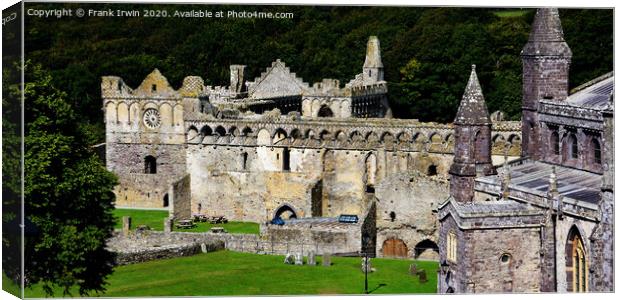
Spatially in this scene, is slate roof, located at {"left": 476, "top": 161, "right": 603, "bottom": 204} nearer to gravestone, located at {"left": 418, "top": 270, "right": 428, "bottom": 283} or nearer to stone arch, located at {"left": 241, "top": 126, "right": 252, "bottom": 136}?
gravestone, located at {"left": 418, "top": 270, "right": 428, "bottom": 283}

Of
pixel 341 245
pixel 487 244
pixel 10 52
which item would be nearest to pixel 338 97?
pixel 341 245

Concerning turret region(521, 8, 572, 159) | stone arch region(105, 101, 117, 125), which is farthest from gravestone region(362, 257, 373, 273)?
stone arch region(105, 101, 117, 125)

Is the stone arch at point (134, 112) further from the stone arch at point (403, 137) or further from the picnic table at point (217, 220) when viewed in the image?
the stone arch at point (403, 137)

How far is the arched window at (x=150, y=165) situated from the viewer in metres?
70.5

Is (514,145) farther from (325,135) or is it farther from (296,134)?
(296,134)

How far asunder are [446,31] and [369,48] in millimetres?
10963

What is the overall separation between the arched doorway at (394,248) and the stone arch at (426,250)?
Answer: 0.38 metres

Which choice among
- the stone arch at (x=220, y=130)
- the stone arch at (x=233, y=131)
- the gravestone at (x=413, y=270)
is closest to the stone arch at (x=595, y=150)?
the gravestone at (x=413, y=270)

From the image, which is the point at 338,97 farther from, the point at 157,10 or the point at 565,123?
the point at 157,10

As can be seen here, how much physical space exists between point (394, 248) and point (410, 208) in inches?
Result: 61.8

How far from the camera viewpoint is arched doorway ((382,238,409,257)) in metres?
58.8

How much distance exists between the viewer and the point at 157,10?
4631 centimetres

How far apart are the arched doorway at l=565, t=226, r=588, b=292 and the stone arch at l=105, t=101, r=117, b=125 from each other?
28219mm

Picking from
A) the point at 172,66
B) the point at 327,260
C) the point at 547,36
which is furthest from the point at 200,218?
the point at 547,36
